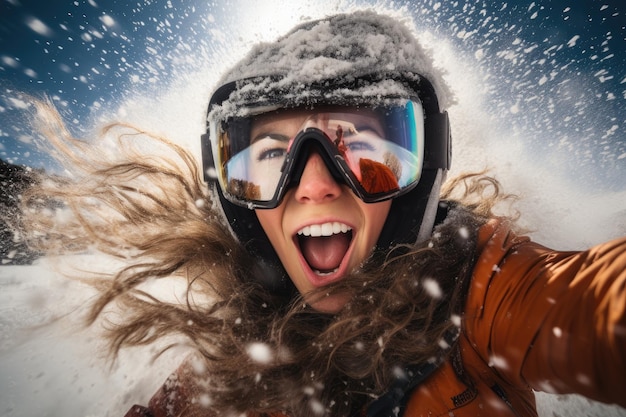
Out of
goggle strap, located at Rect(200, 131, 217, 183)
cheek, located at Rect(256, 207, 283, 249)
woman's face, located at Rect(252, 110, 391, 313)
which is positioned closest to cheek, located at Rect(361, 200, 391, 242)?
woman's face, located at Rect(252, 110, 391, 313)

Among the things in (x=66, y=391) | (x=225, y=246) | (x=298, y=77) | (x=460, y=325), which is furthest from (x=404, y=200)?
(x=66, y=391)

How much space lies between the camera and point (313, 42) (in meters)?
1.51

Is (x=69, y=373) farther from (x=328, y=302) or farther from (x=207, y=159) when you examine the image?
(x=328, y=302)

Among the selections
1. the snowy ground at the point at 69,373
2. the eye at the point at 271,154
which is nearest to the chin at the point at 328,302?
the eye at the point at 271,154

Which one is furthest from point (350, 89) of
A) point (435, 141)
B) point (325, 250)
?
point (325, 250)

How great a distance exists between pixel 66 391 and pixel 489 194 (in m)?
4.04

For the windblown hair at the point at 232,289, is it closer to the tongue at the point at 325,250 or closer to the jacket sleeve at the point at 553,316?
the jacket sleeve at the point at 553,316

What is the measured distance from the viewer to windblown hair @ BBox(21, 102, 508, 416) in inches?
48.6

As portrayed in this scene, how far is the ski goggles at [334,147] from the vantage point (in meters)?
1.42

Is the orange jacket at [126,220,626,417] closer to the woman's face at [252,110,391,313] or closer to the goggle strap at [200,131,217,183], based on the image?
the woman's face at [252,110,391,313]

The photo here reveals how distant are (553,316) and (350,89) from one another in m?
1.26

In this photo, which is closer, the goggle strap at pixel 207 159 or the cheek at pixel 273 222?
the cheek at pixel 273 222

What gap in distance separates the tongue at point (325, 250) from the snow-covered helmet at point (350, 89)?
0.33 metres

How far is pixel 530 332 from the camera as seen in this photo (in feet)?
2.85
